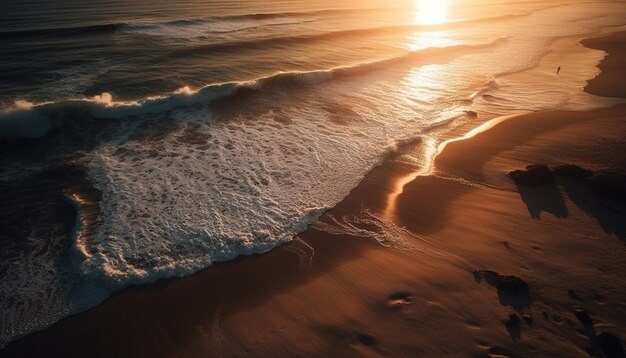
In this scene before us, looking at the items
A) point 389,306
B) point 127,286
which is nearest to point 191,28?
point 127,286

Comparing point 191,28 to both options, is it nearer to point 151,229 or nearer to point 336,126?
point 336,126

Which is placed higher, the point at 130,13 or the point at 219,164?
the point at 130,13

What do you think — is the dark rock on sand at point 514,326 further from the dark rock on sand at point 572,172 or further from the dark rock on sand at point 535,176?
the dark rock on sand at point 572,172

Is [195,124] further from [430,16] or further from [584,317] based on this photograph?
[430,16]

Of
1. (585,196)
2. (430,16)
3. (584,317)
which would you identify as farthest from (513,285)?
(430,16)

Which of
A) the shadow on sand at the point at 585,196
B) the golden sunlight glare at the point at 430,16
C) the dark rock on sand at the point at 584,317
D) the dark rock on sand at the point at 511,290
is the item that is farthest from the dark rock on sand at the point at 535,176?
the golden sunlight glare at the point at 430,16

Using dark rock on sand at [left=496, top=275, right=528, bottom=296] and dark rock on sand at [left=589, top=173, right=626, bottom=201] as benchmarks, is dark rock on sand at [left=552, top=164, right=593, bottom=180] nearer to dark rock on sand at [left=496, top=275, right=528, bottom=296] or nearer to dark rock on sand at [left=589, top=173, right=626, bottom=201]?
dark rock on sand at [left=589, top=173, right=626, bottom=201]

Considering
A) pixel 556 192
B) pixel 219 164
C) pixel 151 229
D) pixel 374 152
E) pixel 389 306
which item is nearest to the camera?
pixel 389 306
